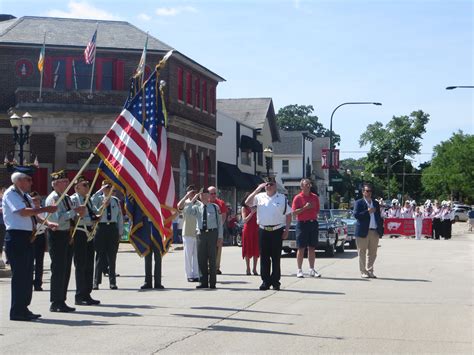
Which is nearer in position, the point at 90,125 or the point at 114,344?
the point at 114,344

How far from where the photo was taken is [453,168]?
10331cm

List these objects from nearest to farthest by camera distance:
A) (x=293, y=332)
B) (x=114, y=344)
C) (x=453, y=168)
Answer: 1. (x=114, y=344)
2. (x=293, y=332)
3. (x=453, y=168)

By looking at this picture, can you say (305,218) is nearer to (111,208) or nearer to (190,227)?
(190,227)

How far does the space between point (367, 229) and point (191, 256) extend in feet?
12.8

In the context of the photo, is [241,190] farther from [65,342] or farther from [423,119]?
[423,119]

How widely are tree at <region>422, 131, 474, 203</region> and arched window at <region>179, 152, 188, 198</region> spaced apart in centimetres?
6281

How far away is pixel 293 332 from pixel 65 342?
269cm

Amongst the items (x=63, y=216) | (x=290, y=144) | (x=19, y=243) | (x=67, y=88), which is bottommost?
(x=19, y=243)

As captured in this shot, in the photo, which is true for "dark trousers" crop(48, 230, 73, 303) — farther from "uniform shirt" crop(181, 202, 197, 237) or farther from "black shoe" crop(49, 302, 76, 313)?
"uniform shirt" crop(181, 202, 197, 237)

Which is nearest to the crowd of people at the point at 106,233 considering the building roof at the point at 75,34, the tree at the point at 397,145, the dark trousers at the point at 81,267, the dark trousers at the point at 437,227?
the dark trousers at the point at 81,267

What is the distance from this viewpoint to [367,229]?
60.3ft

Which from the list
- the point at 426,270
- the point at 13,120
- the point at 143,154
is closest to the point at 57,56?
the point at 13,120

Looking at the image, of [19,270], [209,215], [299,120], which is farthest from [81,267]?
[299,120]

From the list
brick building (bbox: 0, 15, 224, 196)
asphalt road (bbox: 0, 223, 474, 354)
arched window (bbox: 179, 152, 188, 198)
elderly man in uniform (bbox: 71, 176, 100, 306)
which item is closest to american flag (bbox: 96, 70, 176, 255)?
elderly man in uniform (bbox: 71, 176, 100, 306)
